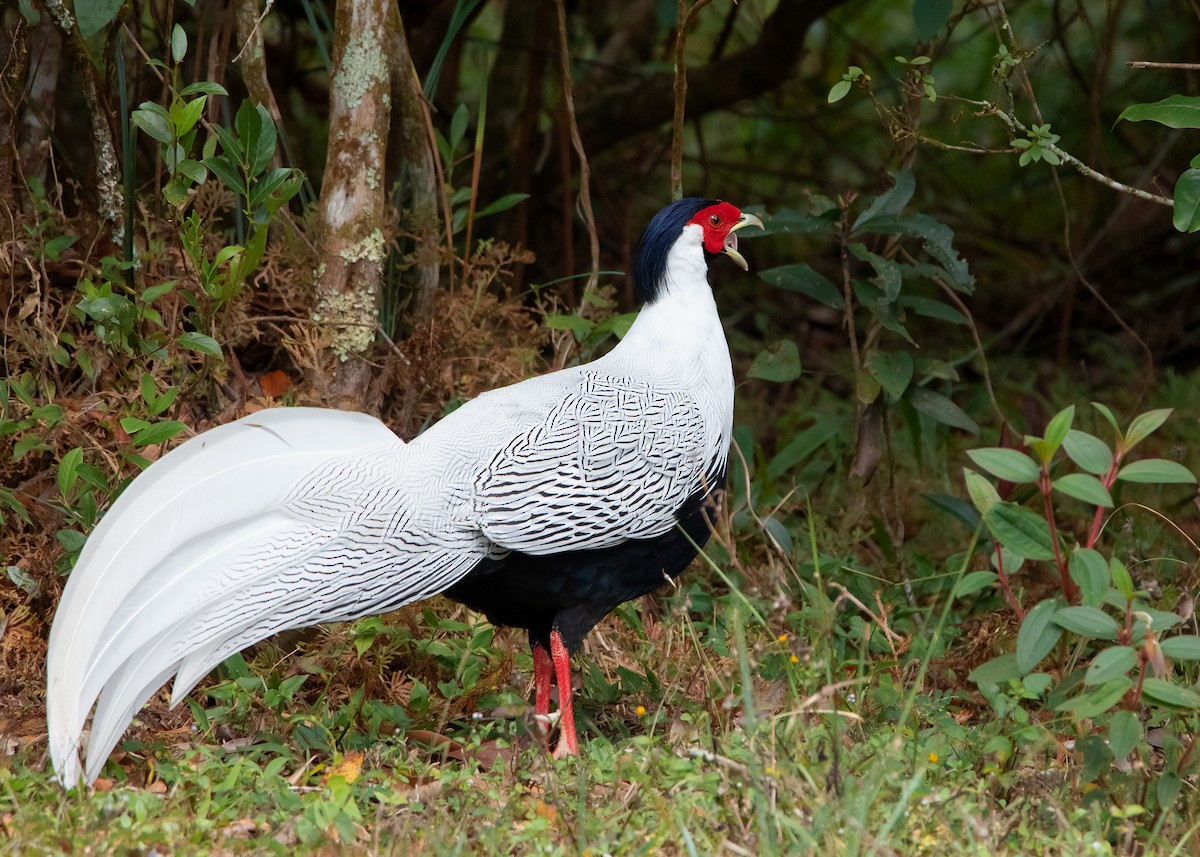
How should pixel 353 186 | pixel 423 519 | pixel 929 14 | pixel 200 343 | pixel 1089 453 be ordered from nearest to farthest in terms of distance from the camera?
pixel 1089 453
pixel 423 519
pixel 200 343
pixel 353 186
pixel 929 14

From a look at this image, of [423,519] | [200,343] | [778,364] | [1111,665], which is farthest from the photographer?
[778,364]

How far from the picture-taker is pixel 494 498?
2.91m

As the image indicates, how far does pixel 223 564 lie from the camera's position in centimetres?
277

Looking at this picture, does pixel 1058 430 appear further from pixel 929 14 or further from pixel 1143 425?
pixel 929 14

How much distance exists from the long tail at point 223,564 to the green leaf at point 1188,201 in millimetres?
1779

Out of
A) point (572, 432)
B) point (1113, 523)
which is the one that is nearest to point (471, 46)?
point (1113, 523)

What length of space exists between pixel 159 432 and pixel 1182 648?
2.29 m

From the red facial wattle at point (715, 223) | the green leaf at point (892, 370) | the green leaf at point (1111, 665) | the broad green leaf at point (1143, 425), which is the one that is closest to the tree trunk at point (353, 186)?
the red facial wattle at point (715, 223)

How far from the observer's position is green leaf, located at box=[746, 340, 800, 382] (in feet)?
14.4

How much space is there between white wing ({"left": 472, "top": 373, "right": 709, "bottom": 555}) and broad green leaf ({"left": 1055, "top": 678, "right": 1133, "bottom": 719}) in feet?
3.26

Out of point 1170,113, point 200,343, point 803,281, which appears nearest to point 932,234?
point 803,281

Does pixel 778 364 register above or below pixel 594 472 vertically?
below

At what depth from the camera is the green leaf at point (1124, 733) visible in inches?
96.3

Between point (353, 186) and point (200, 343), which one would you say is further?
point (353, 186)
